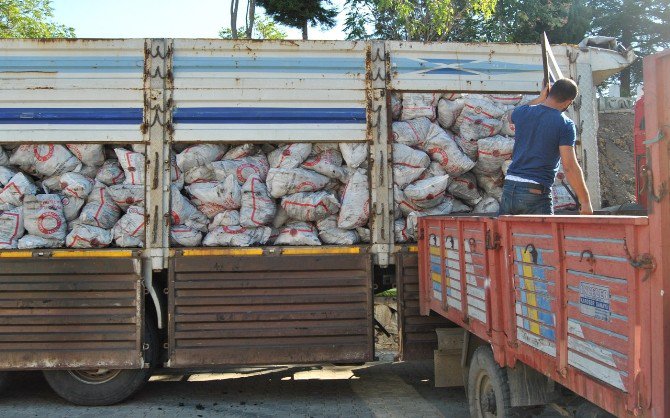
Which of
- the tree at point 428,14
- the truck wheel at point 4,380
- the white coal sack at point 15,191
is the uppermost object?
the tree at point 428,14

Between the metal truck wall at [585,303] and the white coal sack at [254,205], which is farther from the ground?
the white coal sack at [254,205]

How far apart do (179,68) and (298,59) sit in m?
1.01

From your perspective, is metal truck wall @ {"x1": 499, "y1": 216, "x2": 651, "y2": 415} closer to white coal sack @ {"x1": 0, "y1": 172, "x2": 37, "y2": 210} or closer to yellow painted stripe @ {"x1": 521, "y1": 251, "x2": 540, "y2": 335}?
yellow painted stripe @ {"x1": 521, "y1": 251, "x2": 540, "y2": 335}

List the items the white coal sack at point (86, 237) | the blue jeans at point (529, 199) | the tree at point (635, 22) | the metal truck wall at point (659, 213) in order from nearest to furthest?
the metal truck wall at point (659, 213)
the blue jeans at point (529, 199)
the white coal sack at point (86, 237)
the tree at point (635, 22)

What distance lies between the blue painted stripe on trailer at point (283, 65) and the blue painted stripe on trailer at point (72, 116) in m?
0.70

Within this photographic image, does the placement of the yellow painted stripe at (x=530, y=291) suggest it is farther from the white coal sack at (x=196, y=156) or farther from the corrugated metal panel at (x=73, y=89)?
the corrugated metal panel at (x=73, y=89)

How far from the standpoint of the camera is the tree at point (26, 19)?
57.1 feet

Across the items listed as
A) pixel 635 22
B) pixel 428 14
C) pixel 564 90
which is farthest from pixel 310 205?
pixel 635 22

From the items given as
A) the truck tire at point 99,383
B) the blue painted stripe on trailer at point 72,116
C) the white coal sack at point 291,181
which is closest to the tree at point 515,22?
the white coal sack at point 291,181

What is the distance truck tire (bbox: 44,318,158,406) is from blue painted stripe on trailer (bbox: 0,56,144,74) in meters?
2.15

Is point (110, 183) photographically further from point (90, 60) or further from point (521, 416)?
point (521, 416)

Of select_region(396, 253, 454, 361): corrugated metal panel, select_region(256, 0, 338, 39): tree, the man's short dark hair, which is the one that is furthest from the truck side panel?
select_region(256, 0, 338, 39): tree

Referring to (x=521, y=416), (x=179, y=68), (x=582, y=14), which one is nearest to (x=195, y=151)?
(x=179, y=68)

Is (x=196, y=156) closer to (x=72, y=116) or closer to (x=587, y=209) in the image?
(x=72, y=116)
